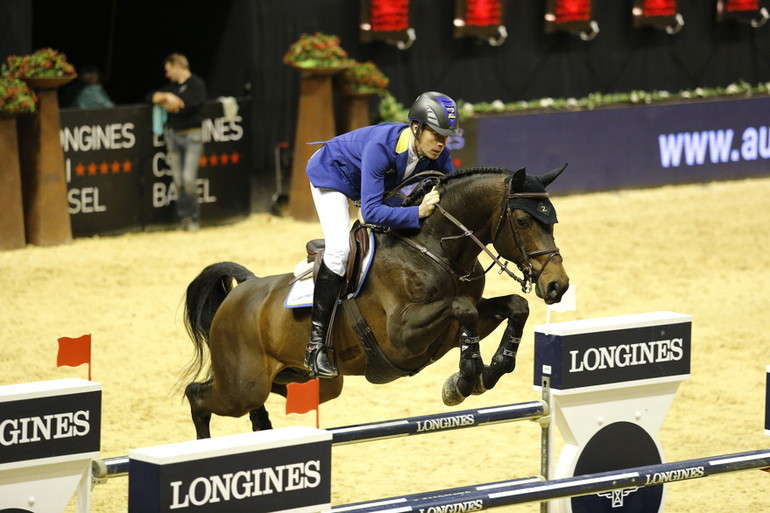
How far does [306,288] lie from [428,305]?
2.57ft

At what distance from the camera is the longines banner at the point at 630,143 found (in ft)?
51.8

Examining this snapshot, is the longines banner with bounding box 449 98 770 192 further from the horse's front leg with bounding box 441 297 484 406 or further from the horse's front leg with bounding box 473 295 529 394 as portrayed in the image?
the horse's front leg with bounding box 441 297 484 406

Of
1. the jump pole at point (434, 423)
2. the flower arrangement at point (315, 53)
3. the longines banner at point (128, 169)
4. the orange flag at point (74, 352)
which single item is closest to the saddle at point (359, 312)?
the jump pole at point (434, 423)

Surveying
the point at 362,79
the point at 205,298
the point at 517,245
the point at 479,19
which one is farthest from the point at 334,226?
the point at 479,19

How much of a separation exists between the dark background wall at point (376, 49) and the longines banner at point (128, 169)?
719 mm

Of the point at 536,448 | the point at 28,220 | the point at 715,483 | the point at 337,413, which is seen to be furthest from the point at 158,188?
the point at 715,483

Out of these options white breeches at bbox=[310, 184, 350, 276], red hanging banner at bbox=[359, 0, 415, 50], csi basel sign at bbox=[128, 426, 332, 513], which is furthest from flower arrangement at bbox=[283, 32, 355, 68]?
csi basel sign at bbox=[128, 426, 332, 513]

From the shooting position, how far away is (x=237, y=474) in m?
4.14

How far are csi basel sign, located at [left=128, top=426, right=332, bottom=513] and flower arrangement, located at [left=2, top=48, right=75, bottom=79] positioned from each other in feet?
29.5

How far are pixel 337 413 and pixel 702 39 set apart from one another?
11870mm

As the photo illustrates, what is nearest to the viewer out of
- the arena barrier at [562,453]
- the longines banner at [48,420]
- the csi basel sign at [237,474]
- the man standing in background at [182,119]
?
the csi basel sign at [237,474]

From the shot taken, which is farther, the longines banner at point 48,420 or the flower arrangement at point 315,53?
the flower arrangement at point 315,53

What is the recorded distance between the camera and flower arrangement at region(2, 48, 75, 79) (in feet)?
40.8

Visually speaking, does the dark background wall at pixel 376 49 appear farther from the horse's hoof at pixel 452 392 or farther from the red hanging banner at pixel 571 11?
the horse's hoof at pixel 452 392
